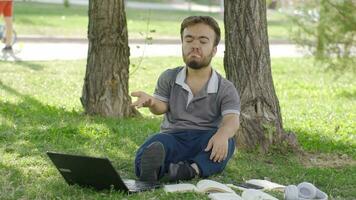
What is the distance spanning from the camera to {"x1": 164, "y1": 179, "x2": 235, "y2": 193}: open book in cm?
499

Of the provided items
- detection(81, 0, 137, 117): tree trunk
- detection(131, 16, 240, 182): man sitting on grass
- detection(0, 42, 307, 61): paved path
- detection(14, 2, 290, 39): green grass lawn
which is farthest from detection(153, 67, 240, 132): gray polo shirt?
detection(14, 2, 290, 39): green grass lawn

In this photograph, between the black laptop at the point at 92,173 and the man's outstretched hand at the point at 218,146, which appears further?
the man's outstretched hand at the point at 218,146

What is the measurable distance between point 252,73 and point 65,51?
11.0 metres

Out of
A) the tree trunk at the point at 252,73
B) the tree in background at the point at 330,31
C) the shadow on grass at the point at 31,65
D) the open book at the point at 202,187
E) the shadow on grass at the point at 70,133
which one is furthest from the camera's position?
the shadow on grass at the point at 31,65

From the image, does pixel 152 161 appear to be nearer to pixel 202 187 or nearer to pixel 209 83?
pixel 202 187

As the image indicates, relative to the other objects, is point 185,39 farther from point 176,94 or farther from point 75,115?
point 75,115

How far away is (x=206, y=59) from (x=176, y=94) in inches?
13.3

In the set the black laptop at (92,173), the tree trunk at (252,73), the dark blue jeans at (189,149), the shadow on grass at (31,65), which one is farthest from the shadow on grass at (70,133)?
the shadow on grass at (31,65)

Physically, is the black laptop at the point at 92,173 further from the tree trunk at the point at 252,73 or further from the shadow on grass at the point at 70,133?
the tree trunk at the point at 252,73

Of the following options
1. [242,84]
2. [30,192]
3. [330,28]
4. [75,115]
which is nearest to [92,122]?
[75,115]

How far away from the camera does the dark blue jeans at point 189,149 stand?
5418 millimetres

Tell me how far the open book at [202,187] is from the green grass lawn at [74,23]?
12.1 meters

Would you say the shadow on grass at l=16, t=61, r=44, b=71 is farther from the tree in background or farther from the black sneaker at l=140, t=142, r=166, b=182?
the black sneaker at l=140, t=142, r=166, b=182

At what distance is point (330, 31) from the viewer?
11633 millimetres
